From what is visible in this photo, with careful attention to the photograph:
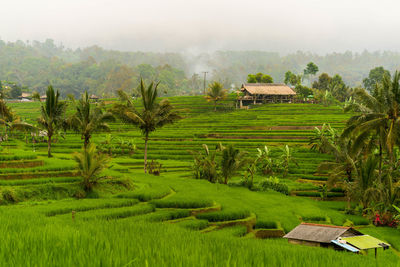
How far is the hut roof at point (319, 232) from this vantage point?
29.0 ft

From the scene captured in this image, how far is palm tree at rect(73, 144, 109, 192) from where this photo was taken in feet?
49.5

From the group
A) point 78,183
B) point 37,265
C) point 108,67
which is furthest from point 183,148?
point 108,67

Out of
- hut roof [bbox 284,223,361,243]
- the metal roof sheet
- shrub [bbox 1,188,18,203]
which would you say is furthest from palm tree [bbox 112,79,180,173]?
the metal roof sheet

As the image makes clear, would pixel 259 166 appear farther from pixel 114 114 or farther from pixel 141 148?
pixel 114 114

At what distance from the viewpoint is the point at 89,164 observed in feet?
49.9

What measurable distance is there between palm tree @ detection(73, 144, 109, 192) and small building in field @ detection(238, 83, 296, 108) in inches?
2294

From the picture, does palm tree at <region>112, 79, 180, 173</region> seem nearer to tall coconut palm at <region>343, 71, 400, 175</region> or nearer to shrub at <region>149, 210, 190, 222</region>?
shrub at <region>149, 210, 190, 222</region>

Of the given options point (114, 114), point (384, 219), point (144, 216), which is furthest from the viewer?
point (114, 114)

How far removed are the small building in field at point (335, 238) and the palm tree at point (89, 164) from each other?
31.7ft

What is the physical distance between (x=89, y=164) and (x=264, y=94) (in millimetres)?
62568

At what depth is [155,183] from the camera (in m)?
19.7

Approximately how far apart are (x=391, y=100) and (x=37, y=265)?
19.9 metres

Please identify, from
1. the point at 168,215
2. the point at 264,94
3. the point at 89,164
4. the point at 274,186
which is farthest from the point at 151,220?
the point at 264,94

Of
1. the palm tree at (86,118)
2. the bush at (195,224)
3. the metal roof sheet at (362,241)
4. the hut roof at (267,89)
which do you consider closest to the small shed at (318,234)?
the metal roof sheet at (362,241)
